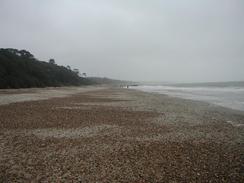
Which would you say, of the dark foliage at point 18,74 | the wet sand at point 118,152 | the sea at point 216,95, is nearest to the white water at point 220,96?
the sea at point 216,95

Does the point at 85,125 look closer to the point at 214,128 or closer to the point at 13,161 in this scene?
the point at 13,161

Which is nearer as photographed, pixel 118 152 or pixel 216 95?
pixel 118 152

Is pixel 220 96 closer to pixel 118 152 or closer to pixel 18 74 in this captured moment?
pixel 118 152

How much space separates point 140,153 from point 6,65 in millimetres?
61662

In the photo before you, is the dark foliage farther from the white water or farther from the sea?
the white water

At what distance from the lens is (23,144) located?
7.70 meters

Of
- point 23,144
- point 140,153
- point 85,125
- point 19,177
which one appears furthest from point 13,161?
point 85,125

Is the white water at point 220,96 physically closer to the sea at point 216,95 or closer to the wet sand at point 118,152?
the sea at point 216,95

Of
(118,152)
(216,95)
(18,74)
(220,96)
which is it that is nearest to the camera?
(118,152)

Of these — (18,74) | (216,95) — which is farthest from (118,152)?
(18,74)

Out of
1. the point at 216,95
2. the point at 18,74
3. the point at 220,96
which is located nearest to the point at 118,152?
the point at 220,96

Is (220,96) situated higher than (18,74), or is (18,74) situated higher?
(18,74)

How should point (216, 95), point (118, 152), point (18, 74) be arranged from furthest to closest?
point (18, 74) < point (216, 95) < point (118, 152)

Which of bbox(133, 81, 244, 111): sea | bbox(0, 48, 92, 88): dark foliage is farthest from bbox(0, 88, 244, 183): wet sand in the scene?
bbox(0, 48, 92, 88): dark foliage
